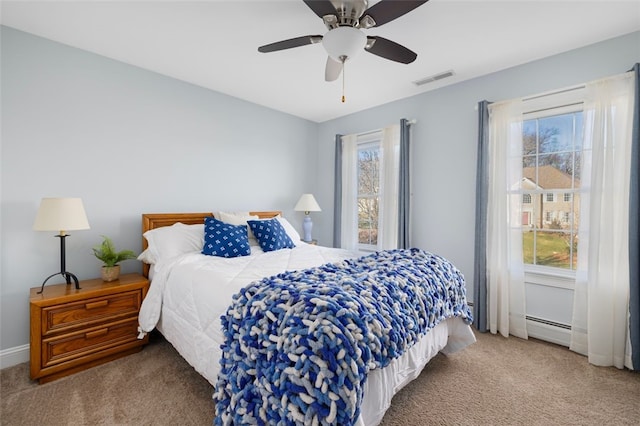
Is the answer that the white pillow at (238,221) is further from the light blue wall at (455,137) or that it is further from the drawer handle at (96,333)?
the light blue wall at (455,137)

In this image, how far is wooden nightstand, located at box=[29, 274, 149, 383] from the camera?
1.94 meters

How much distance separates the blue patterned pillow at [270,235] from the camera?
2.99 meters

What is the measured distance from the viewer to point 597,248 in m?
2.37

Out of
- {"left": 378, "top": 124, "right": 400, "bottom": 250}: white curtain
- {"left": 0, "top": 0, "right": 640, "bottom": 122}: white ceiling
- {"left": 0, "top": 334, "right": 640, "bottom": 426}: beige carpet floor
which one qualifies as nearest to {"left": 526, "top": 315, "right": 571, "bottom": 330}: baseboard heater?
{"left": 0, "top": 334, "right": 640, "bottom": 426}: beige carpet floor

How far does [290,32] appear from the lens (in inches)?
90.7

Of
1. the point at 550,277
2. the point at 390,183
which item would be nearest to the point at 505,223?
the point at 550,277

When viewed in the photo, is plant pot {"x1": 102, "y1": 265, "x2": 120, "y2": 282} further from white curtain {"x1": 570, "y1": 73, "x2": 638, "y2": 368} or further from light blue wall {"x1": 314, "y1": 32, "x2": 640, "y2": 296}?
white curtain {"x1": 570, "y1": 73, "x2": 638, "y2": 368}

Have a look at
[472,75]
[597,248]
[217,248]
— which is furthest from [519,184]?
[217,248]

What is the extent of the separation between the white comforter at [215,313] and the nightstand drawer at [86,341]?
14 centimetres

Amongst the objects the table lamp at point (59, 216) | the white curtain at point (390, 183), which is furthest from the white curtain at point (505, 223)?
the table lamp at point (59, 216)

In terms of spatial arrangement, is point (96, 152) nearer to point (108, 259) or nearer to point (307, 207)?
point (108, 259)

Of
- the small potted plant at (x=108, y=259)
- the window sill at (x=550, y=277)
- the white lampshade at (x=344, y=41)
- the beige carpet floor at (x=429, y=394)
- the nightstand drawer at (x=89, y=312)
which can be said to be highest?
the white lampshade at (x=344, y=41)

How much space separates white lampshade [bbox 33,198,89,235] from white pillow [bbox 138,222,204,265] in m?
0.54

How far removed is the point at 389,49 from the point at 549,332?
9.42 feet
